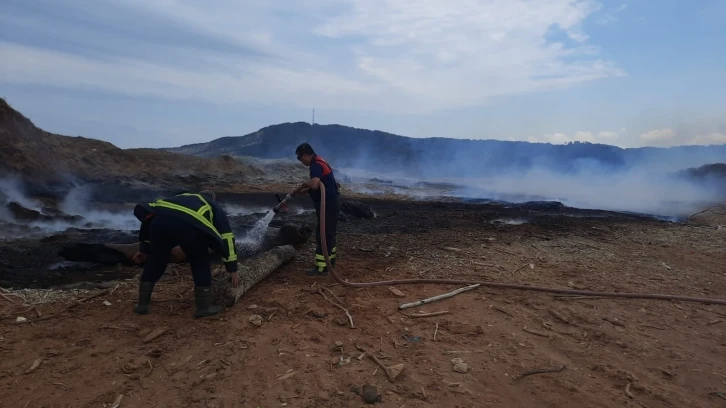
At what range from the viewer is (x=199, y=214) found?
3930mm

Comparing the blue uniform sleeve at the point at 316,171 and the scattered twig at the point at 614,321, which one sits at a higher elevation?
the blue uniform sleeve at the point at 316,171

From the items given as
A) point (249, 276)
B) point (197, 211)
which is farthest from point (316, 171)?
point (197, 211)

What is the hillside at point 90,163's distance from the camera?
55.6 ft

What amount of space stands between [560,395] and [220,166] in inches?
1155

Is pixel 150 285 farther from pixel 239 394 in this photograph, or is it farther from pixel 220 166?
pixel 220 166

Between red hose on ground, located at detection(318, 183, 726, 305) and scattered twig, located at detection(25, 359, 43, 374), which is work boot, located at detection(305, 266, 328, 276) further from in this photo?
scattered twig, located at detection(25, 359, 43, 374)

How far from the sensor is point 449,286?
503 centimetres

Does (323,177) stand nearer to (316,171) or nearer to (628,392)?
(316,171)

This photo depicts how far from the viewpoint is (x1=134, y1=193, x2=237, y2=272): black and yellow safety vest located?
3.86 metres

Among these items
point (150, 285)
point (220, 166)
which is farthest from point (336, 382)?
point (220, 166)

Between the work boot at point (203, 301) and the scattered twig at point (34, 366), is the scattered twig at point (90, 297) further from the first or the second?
the work boot at point (203, 301)

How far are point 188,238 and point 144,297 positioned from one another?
33.5 inches

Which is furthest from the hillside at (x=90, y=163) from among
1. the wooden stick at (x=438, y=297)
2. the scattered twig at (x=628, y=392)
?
the scattered twig at (x=628, y=392)

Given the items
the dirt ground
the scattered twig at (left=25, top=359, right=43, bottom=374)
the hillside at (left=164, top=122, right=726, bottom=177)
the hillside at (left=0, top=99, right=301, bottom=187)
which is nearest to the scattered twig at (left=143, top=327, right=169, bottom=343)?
the dirt ground
